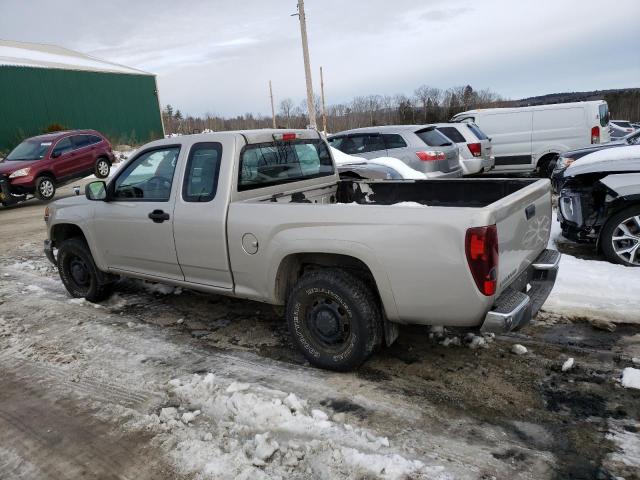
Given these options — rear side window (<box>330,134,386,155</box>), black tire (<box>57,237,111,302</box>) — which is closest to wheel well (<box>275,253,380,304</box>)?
black tire (<box>57,237,111,302</box>)

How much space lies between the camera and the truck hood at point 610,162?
17.9 ft

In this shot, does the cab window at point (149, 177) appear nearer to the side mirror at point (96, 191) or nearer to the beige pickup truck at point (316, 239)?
the beige pickup truck at point (316, 239)

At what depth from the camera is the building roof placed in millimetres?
29578

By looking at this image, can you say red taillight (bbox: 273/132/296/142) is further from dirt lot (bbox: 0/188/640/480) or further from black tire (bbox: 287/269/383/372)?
dirt lot (bbox: 0/188/640/480)

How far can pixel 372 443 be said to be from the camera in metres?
2.75

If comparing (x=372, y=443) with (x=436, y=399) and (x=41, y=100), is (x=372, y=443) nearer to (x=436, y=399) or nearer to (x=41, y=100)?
(x=436, y=399)

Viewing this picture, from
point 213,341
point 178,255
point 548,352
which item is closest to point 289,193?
point 178,255

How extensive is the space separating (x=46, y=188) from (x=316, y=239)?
521 inches

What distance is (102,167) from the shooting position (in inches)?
649

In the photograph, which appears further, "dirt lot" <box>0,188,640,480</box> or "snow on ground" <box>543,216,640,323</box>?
"snow on ground" <box>543,216,640,323</box>

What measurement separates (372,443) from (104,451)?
5.10 ft

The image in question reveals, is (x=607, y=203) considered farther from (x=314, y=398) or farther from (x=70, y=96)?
(x=70, y=96)

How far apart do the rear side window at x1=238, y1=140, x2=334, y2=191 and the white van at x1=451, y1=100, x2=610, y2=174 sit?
32.8 ft

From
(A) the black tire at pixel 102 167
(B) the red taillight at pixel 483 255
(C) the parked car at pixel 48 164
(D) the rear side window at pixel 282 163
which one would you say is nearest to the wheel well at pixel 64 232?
(D) the rear side window at pixel 282 163
